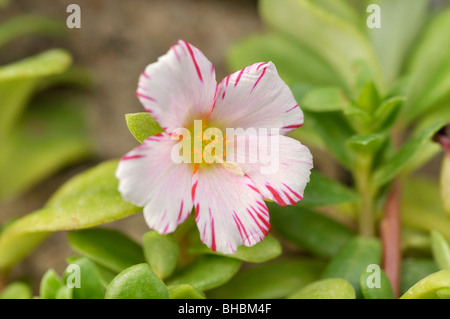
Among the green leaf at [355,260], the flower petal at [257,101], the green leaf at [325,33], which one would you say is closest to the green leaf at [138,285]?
the flower petal at [257,101]

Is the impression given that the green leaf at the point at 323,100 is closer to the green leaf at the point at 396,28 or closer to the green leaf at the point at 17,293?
the green leaf at the point at 396,28

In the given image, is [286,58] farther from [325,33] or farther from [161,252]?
[161,252]

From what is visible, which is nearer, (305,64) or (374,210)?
(374,210)

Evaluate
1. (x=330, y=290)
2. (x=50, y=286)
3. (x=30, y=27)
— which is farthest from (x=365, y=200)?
(x=30, y=27)

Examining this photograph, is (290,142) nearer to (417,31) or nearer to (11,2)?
(417,31)

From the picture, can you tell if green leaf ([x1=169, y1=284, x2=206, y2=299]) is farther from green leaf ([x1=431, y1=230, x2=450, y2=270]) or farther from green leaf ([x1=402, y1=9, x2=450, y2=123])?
green leaf ([x1=402, y1=9, x2=450, y2=123])

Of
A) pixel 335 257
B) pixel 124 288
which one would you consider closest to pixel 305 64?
pixel 335 257

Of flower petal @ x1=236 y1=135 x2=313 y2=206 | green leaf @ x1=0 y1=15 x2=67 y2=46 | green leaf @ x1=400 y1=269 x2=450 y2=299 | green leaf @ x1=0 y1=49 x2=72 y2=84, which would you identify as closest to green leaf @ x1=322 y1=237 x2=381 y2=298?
green leaf @ x1=400 y1=269 x2=450 y2=299
